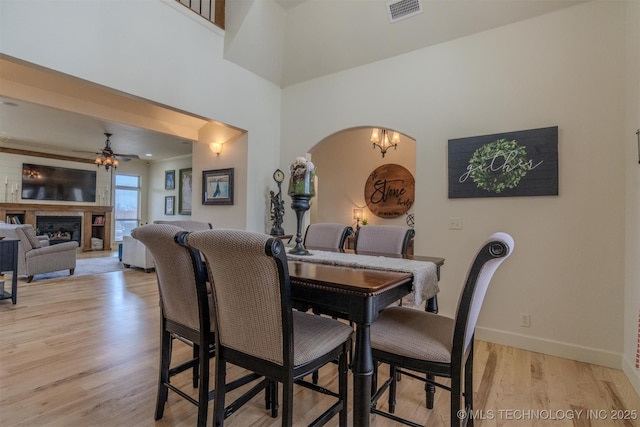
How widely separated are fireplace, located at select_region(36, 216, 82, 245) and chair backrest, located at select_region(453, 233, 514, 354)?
376 inches

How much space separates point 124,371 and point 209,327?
1236 mm

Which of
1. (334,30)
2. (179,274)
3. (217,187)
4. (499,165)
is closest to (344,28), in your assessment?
(334,30)

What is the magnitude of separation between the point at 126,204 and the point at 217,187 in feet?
21.3

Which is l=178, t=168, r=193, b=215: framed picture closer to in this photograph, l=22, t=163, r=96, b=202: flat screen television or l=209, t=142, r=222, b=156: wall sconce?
l=22, t=163, r=96, b=202: flat screen television

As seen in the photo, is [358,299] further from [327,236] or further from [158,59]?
[158,59]

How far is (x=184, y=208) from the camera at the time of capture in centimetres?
859

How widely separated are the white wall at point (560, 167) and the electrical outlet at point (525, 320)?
4cm

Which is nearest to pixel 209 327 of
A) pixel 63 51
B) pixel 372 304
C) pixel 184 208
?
pixel 372 304

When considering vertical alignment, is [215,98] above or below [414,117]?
above

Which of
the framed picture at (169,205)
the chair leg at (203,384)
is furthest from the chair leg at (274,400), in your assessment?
the framed picture at (169,205)

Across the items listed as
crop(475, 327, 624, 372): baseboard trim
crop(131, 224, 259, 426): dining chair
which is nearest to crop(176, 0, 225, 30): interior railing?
crop(131, 224, 259, 426): dining chair

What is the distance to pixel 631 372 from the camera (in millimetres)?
2213

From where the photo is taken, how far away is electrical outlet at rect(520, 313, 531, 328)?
2.78 metres

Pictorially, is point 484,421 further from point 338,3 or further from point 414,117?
point 338,3
